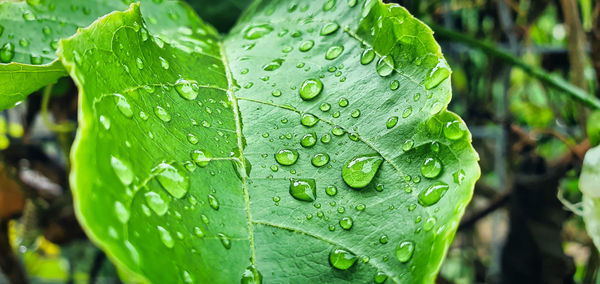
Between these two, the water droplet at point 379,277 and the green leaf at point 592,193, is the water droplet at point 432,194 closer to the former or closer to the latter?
the water droplet at point 379,277

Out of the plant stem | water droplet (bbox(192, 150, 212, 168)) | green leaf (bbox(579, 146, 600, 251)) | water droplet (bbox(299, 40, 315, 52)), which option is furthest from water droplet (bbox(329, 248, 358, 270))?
the plant stem

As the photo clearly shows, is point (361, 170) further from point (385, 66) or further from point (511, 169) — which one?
point (511, 169)

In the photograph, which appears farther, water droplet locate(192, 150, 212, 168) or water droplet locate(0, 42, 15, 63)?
water droplet locate(0, 42, 15, 63)

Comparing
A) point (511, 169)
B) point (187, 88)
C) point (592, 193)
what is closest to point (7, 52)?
point (187, 88)

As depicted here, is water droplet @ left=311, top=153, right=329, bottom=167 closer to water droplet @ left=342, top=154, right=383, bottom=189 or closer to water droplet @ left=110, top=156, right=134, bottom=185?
water droplet @ left=342, top=154, right=383, bottom=189

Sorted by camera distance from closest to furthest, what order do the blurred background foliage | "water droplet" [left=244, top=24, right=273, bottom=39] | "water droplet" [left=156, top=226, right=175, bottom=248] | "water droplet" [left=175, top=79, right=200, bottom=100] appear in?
"water droplet" [left=156, top=226, right=175, bottom=248], "water droplet" [left=175, top=79, right=200, bottom=100], "water droplet" [left=244, top=24, right=273, bottom=39], the blurred background foliage

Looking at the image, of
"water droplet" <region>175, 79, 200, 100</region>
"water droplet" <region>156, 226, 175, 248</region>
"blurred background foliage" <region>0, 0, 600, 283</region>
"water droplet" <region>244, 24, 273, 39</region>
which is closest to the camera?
"water droplet" <region>156, 226, 175, 248</region>

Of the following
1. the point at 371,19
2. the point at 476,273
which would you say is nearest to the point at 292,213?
the point at 371,19
